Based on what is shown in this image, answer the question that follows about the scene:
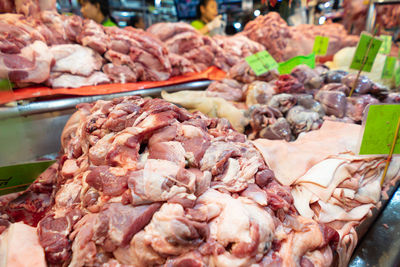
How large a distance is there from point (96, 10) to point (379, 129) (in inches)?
196

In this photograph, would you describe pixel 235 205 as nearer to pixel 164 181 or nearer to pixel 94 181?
pixel 164 181

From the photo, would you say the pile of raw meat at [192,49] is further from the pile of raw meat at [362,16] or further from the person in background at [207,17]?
the pile of raw meat at [362,16]

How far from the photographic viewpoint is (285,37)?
5395 millimetres

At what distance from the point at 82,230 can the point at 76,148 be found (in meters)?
0.67

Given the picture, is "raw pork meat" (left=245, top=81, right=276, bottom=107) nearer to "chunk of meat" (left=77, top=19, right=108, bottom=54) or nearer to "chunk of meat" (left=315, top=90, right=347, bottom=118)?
"chunk of meat" (left=315, top=90, right=347, bottom=118)

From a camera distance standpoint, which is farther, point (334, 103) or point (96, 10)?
point (96, 10)

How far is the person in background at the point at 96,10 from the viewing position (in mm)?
4586

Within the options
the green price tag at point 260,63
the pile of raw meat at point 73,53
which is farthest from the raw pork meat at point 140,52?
the green price tag at point 260,63

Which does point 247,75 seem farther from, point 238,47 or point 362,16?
point 362,16

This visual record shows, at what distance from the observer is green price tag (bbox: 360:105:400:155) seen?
1320mm

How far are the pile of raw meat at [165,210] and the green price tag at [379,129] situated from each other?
552 millimetres

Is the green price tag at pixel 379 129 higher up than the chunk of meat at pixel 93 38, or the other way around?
the chunk of meat at pixel 93 38

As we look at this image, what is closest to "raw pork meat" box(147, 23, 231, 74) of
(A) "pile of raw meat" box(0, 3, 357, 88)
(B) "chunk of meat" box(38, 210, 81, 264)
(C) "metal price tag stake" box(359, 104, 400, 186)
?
(A) "pile of raw meat" box(0, 3, 357, 88)

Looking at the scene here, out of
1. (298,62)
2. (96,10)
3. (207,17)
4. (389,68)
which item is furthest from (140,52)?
(207,17)
